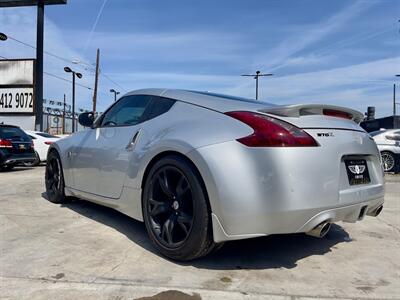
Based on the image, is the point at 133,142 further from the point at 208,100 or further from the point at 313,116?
the point at 313,116

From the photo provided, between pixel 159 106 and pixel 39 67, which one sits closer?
pixel 159 106

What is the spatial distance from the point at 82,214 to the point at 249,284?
8.69ft

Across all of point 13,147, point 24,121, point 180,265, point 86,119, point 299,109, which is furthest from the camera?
point 24,121

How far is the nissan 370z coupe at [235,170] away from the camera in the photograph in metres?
2.65

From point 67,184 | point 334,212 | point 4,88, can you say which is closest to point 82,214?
point 67,184

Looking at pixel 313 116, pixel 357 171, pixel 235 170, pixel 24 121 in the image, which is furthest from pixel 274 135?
pixel 24 121

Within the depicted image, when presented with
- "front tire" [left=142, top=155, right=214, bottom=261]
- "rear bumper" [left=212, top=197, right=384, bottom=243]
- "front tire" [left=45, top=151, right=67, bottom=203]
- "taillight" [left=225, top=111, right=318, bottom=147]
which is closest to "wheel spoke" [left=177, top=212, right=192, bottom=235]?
"front tire" [left=142, top=155, right=214, bottom=261]

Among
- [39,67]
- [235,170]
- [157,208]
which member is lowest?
[157,208]

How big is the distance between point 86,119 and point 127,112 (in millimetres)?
852

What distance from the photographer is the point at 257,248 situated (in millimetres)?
3502

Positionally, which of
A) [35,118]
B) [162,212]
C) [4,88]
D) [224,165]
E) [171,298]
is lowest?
[171,298]

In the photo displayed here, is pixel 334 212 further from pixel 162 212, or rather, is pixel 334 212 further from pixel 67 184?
pixel 67 184

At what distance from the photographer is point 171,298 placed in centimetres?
246

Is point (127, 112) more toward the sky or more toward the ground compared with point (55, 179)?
more toward the sky
